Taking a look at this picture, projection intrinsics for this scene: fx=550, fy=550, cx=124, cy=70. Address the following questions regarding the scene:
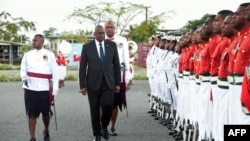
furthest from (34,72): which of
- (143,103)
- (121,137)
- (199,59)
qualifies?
(143,103)

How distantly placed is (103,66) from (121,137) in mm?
1474

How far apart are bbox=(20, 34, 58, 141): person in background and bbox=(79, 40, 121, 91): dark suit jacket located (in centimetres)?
55

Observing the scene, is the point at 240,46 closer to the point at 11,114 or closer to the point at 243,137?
the point at 243,137

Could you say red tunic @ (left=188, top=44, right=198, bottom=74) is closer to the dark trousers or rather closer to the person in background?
the dark trousers

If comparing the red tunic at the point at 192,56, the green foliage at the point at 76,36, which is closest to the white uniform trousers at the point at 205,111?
the red tunic at the point at 192,56

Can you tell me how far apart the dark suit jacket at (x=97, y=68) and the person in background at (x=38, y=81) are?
21.5 inches

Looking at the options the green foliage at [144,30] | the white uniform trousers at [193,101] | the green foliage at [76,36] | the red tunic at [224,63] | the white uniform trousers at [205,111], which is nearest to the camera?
the red tunic at [224,63]

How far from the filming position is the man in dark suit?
9.84m

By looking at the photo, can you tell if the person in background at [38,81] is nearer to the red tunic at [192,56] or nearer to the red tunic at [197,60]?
the red tunic at [192,56]

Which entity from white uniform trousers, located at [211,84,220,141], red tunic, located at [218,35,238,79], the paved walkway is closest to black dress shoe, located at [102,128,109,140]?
the paved walkway

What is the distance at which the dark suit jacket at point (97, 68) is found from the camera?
32.3 ft

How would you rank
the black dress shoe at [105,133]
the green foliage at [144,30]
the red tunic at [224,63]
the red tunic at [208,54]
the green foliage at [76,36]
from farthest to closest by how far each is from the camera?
the green foliage at [76,36], the green foliage at [144,30], the black dress shoe at [105,133], the red tunic at [208,54], the red tunic at [224,63]

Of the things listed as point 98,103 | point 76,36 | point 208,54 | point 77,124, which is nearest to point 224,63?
point 208,54

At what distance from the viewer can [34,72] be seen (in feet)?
32.4
